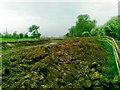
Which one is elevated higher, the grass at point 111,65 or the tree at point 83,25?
the tree at point 83,25

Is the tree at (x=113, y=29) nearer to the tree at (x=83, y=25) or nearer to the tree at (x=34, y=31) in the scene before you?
the tree at (x=34, y=31)

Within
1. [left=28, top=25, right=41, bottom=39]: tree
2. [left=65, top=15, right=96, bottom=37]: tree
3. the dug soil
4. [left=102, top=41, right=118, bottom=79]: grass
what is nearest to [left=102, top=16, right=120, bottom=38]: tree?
[left=102, top=41, right=118, bottom=79]: grass

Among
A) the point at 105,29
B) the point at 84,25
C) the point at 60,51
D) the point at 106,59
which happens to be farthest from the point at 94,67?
the point at 84,25

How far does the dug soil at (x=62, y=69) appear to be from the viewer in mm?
7875

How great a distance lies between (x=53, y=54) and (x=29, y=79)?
2.31m

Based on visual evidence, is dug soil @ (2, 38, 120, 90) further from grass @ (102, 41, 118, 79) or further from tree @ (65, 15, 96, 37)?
tree @ (65, 15, 96, 37)

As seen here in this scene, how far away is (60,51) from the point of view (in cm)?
1092

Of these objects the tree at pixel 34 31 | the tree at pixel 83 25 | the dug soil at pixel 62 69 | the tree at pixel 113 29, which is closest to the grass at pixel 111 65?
the dug soil at pixel 62 69

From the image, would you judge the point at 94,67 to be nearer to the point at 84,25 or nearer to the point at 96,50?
the point at 96,50

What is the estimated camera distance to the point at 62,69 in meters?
8.93

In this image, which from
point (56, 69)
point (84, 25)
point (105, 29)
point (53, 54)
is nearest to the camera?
point (56, 69)

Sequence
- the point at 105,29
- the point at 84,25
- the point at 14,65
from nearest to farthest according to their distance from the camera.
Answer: the point at 14,65 → the point at 105,29 → the point at 84,25

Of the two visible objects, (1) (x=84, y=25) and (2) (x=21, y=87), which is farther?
(1) (x=84, y=25)

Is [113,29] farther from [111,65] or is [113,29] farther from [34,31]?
[34,31]
